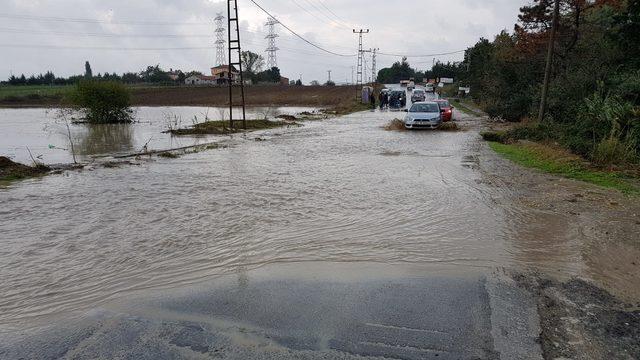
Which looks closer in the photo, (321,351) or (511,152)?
(321,351)

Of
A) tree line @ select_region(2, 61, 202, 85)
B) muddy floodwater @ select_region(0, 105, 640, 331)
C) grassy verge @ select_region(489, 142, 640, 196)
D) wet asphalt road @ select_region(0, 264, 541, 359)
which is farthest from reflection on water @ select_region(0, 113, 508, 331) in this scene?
tree line @ select_region(2, 61, 202, 85)

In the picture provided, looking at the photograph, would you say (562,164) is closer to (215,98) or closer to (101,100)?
(101,100)

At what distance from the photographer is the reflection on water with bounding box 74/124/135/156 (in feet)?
62.9

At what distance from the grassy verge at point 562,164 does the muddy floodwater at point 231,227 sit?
2.06 m

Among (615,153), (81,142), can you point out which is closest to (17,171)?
(81,142)

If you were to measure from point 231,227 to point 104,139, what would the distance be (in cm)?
1963

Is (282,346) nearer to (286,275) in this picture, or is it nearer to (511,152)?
(286,275)

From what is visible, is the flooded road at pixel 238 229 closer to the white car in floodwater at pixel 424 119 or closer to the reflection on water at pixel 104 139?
the reflection on water at pixel 104 139

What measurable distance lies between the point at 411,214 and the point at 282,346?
4.78m

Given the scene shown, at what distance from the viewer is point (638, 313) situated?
13.7 ft

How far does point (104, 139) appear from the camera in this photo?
78.4 ft

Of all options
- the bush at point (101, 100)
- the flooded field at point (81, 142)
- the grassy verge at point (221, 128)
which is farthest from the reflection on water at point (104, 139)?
the grassy verge at point (221, 128)

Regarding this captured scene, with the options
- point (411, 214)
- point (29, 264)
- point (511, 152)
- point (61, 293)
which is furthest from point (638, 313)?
point (511, 152)

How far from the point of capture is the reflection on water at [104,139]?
62.9 ft
